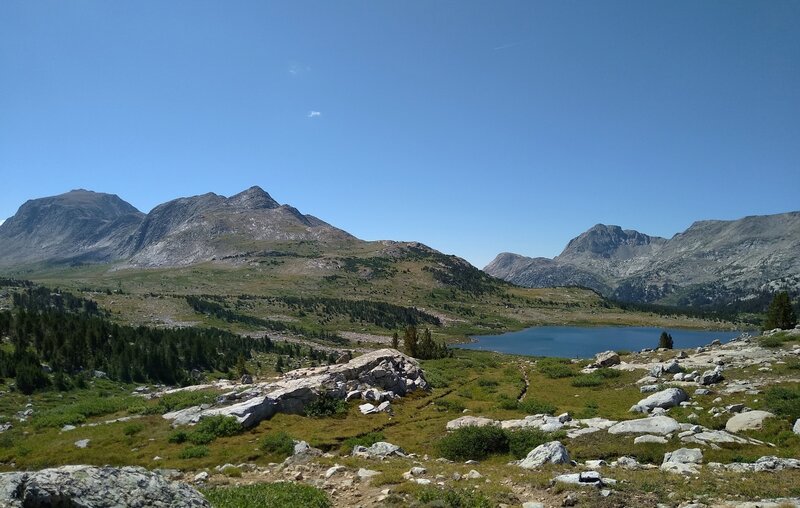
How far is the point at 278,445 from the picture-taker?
24375mm

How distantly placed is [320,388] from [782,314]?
257ft

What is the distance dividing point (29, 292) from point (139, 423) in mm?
Result: 212071

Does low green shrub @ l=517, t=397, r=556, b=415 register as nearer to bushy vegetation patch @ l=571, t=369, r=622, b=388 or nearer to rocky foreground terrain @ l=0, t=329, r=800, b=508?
rocky foreground terrain @ l=0, t=329, r=800, b=508

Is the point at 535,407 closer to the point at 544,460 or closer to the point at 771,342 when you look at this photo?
the point at 544,460

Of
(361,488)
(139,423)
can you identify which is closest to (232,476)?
(361,488)

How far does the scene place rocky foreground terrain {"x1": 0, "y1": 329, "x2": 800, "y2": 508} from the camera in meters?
10.2

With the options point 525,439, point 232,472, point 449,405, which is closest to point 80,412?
point 232,472

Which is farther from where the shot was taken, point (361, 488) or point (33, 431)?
point (33, 431)

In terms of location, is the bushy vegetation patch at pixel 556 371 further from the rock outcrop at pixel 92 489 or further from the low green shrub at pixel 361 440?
the rock outcrop at pixel 92 489

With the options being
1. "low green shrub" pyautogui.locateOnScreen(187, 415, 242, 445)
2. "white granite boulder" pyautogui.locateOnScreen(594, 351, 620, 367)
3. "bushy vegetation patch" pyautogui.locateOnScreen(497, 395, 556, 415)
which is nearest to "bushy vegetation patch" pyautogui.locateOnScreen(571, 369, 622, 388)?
"white granite boulder" pyautogui.locateOnScreen(594, 351, 620, 367)

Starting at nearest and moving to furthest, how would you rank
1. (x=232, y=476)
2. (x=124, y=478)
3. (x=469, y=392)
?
1. (x=124, y=478)
2. (x=232, y=476)
3. (x=469, y=392)

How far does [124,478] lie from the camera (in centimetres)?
938

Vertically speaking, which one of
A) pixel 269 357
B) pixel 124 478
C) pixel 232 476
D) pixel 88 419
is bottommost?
pixel 269 357

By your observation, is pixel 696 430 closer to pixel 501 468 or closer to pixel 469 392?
pixel 501 468
